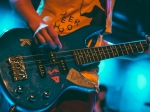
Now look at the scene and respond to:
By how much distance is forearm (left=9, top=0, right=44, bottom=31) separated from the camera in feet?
3.19

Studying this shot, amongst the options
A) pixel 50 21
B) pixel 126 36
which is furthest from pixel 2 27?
pixel 126 36

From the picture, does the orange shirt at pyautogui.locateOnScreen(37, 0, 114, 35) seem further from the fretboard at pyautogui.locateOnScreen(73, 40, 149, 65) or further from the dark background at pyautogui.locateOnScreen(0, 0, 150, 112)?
the dark background at pyautogui.locateOnScreen(0, 0, 150, 112)

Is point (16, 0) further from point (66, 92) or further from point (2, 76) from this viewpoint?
point (66, 92)

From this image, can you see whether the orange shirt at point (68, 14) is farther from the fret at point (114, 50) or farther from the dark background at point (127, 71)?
the dark background at point (127, 71)

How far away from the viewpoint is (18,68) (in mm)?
926

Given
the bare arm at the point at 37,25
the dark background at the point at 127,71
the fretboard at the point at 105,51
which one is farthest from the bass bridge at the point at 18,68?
the dark background at the point at 127,71

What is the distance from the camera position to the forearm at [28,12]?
3.19 ft

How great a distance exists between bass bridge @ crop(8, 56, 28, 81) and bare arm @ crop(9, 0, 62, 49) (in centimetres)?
10

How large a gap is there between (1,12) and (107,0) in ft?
2.86

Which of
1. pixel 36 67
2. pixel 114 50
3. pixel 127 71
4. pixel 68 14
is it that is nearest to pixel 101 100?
pixel 127 71

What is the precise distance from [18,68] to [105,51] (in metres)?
0.42

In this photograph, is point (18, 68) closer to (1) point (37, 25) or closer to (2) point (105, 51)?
(1) point (37, 25)

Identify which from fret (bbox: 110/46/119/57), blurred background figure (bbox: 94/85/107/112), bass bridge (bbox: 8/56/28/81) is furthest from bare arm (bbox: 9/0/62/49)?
blurred background figure (bbox: 94/85/107/112)

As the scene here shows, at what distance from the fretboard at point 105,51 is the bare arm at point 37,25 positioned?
149mm
